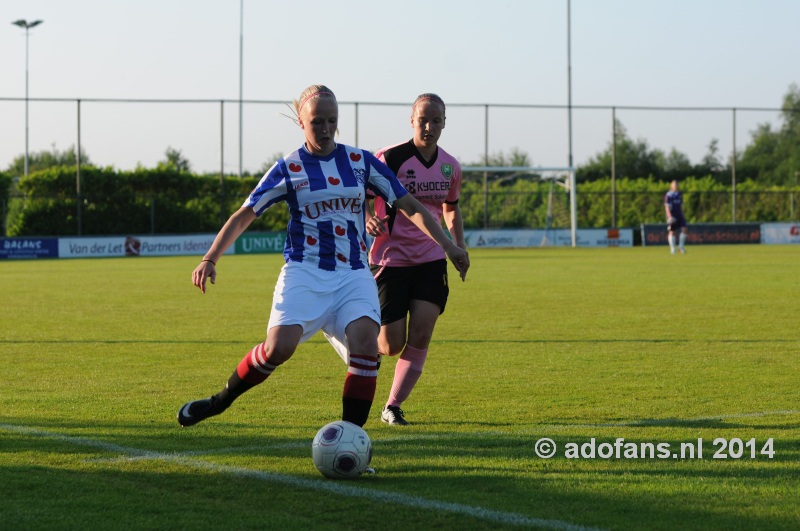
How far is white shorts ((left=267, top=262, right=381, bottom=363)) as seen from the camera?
5750 millimetres

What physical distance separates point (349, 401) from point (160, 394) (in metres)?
2.87

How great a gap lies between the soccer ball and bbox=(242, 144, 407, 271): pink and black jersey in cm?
91

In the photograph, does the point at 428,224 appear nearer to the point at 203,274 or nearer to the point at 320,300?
the point at 320,300

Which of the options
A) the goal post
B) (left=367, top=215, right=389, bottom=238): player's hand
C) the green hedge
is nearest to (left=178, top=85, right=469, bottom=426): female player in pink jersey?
(left=367, top=215, right=389, bottom=238): player's hand

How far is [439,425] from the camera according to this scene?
22.4 ft

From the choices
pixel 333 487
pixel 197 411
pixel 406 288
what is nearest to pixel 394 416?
pixel 406 288

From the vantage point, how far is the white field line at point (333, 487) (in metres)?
4.46

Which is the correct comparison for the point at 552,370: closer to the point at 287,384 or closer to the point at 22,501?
the point at 287,384

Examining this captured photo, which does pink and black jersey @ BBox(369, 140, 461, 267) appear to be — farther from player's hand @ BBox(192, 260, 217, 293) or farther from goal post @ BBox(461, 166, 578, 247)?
goal post @ BBox(461, 166, 578, 247)

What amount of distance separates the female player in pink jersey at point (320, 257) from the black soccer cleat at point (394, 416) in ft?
3.67

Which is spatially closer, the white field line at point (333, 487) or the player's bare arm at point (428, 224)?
the white field line at point (333, 487)

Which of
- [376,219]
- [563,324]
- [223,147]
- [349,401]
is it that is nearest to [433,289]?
[376,219]

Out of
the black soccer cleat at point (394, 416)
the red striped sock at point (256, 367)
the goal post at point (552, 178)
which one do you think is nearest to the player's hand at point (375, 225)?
the black soccer cleat at point (394, 416)

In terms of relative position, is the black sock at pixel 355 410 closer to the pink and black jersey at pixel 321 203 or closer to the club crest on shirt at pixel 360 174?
the pink and black jersey at pixel 321 203
